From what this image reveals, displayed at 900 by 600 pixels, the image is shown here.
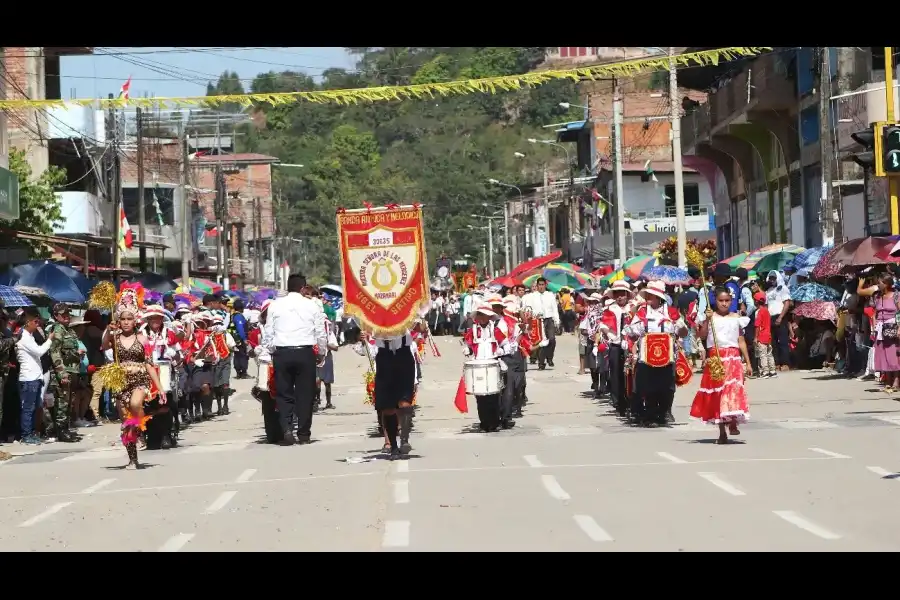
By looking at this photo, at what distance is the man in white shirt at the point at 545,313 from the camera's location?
36938 mm

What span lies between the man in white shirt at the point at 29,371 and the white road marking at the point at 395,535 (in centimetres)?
1109

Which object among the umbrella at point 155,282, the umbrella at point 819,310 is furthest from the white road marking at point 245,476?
the umbrella at point 155,282

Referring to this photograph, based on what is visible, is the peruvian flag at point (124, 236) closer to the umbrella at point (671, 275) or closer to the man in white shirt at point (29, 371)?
→ the umbrella at point (671, 275)

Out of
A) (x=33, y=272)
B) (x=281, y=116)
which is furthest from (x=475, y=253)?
(x=33, y=272)

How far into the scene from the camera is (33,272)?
3123cm

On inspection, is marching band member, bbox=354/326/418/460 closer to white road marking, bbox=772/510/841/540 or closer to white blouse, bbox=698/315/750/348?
white blouse, bbox=698/315/750/348

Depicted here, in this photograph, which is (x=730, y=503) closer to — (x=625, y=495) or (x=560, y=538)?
(x=625, y=495)

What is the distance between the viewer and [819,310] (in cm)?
3042

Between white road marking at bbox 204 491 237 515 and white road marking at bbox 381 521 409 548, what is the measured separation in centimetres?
188

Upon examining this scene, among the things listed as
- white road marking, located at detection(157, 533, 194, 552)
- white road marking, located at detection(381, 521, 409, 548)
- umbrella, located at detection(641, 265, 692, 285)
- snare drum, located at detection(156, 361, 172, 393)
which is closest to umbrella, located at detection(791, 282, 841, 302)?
umbrella, located at detection(641, 265, 692, 285)

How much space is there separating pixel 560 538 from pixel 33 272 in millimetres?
21879

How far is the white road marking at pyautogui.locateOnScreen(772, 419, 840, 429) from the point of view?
19828 mm

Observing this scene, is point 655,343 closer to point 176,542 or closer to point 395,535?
point 395,535

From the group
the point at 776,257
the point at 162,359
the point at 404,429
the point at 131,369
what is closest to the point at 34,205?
the point at 776,257
